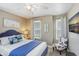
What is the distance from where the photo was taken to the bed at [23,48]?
1600 mm

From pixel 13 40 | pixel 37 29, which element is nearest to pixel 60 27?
pixel 37 29

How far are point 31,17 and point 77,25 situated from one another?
0.86 metres

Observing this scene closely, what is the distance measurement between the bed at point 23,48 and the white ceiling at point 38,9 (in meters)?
0.40

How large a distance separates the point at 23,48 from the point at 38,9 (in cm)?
76

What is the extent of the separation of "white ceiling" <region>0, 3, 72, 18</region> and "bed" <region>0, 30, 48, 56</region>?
1.30 ft

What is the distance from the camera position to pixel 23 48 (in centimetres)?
167

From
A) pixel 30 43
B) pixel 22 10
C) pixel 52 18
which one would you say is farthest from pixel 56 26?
pixel 22 10

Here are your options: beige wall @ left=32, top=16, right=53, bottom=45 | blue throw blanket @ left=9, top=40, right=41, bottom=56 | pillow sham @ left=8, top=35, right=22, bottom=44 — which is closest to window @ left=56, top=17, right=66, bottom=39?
beige wall @ left=32, top=16, right=53, bottom=45

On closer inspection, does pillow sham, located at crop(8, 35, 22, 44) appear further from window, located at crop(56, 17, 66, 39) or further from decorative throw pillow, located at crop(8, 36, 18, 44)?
window, located at crop(56, 17, 66, 39)

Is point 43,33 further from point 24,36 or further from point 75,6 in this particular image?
point 75,6

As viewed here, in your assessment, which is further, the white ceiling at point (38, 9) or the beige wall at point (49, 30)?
the beige wall at point (49, 30)

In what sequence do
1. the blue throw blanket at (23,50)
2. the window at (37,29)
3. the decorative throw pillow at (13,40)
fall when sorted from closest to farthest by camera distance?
the blue throw blanket at (23,50) < the decorative throw pillow at (13,40) < the window at (37,29)

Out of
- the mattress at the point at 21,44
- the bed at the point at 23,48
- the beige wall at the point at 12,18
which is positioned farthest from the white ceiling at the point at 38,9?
the mattress at the point at 21,44

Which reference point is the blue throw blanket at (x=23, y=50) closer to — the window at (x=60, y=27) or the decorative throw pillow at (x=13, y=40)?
the decorative throw pillow at (x=13, y=40)
